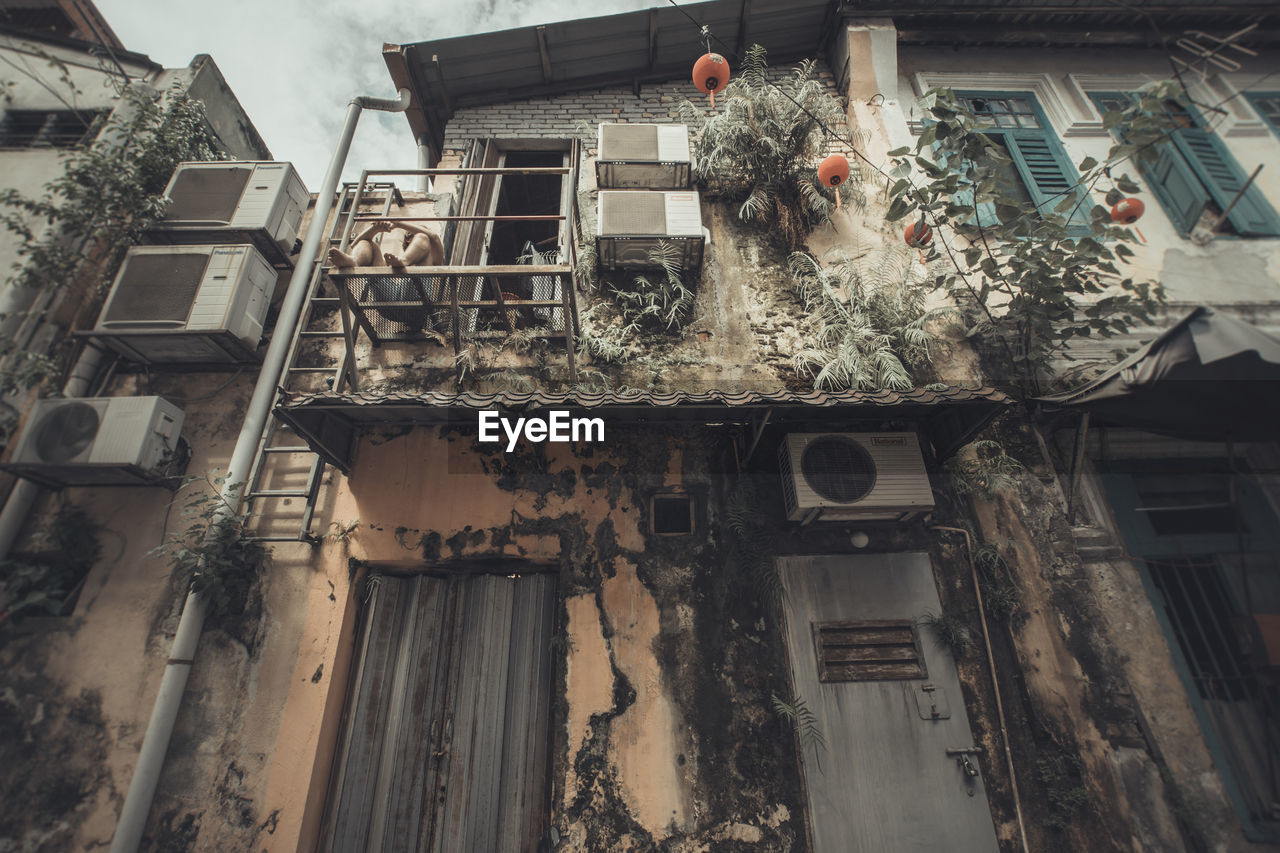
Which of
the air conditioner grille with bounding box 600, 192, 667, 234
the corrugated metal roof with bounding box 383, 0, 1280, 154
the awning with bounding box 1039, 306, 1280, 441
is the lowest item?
the awning with bounding box 1039, 306, 1280, 441

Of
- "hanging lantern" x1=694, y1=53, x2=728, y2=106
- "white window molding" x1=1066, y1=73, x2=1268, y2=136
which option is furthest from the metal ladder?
"white window molding" x1=1066, y1=73, x2=1268, y2=136

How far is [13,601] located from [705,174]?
8.03 m

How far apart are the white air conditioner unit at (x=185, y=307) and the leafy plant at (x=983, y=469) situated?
7061 mm

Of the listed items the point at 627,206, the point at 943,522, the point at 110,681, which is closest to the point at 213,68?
the point at 627,206

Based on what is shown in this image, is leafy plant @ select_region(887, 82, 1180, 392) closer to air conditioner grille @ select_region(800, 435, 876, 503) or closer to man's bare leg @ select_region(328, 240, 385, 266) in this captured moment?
air conditioner grille @ select_region(800, 435, 876, 503)

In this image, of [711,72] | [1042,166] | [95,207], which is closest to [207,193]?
[95,207]

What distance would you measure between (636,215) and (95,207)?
566 cm

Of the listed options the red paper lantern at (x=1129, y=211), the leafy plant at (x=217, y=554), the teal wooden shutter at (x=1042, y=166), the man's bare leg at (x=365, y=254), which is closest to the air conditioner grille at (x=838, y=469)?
the red paper lantern at (x=1129, y=211)

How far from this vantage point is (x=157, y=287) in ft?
17.3

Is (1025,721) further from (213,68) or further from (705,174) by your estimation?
(213,68)

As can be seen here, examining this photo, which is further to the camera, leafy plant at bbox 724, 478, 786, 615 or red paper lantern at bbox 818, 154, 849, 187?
→ red paper lantern at bbox 818, 154, 849, 187

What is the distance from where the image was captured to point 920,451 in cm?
461

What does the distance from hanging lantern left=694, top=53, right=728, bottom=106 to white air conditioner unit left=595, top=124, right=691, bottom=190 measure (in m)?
0.64

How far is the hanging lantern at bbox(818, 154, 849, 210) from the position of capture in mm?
5652
